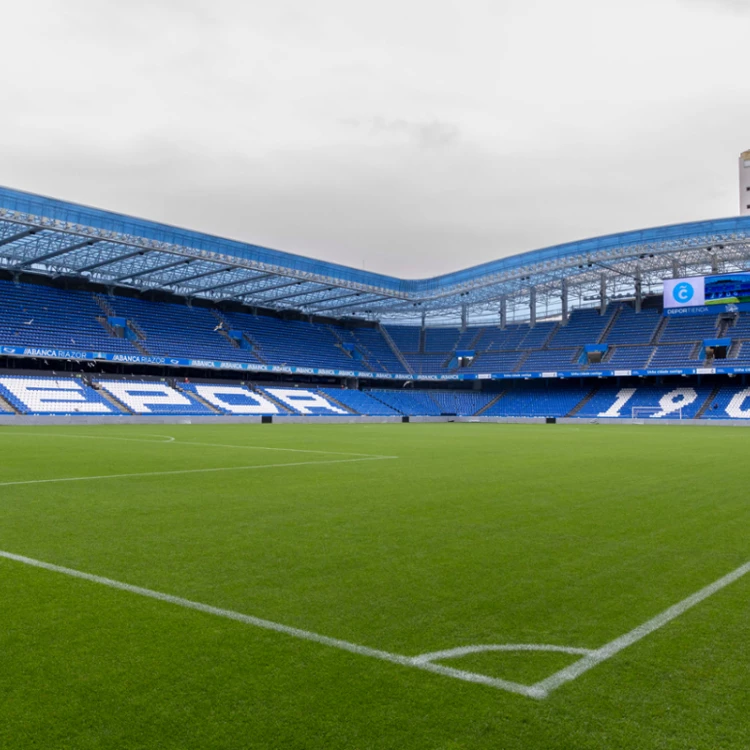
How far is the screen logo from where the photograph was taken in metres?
51.0

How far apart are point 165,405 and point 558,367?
37.6 meters

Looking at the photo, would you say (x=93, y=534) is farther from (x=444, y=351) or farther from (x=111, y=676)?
(x=444, y=351)

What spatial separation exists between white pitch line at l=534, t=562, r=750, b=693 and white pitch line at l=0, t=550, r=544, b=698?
19cm

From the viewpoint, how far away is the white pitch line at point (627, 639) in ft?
12.0

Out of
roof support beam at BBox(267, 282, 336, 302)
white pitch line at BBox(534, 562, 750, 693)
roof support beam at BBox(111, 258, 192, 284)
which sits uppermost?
roof support beam at BBox(111, 258, 192, 284)

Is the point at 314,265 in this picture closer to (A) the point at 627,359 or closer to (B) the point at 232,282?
(B) the point at 232,282

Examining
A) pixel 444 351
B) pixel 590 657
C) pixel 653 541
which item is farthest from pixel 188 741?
pixel 444 351

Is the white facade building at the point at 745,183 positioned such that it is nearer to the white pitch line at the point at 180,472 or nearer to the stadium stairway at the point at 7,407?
the stadium stairway at the point at 7,407

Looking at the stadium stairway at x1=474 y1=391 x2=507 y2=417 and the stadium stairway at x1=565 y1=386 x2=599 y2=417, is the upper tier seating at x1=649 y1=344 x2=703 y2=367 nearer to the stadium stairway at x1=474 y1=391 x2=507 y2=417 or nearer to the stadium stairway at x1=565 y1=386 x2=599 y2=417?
the stadium stairway at x1=565 y1=386 x2=599 y2=417

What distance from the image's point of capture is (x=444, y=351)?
3063 inches

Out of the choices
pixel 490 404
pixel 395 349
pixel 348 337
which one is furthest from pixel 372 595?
pixel 395 349

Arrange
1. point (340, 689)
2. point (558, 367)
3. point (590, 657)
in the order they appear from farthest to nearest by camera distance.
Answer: point (558, 367) < point (590, 657) < point (340, 689)

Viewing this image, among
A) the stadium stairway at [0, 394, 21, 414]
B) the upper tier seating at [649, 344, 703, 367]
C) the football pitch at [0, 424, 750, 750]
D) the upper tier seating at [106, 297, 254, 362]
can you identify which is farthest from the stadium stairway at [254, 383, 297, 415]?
the football pitch at [0, 424, 750, 750]

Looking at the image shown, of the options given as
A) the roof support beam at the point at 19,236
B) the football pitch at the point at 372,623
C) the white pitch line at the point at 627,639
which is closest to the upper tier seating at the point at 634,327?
the roof support beam at the point at 19,236
